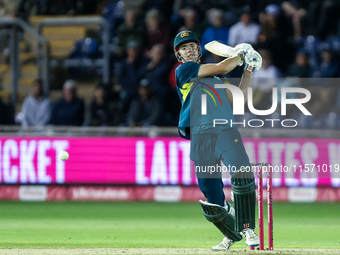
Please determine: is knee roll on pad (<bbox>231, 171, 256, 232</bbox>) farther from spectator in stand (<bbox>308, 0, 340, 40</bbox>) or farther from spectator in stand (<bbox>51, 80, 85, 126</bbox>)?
spectator in stand (<bbox>308, 0, 340, 40</bbox>)

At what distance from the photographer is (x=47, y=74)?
523 inches

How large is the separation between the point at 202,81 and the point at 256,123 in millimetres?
5427

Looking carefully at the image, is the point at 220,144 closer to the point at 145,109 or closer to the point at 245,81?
the point at 245,81

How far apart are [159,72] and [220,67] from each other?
654 centimetres

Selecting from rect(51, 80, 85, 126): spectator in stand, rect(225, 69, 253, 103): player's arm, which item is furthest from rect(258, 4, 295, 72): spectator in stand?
rect(225, 69, 253, 103): player's arm

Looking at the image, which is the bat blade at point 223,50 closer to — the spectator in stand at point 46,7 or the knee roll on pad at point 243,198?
the knee roll on pad at point 243,198

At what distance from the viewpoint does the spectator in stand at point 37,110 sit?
12.2 meters

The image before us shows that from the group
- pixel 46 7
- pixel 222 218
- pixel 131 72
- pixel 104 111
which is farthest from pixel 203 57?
pixel 222 218

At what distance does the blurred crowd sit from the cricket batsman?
16.9ft

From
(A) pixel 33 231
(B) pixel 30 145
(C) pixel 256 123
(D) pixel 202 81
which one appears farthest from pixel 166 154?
(D) pixel 202 81

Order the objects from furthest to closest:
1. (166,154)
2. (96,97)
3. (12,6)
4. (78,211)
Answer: (12,6), (96,97), (166,154), (78,211)

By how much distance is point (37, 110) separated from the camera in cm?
1222

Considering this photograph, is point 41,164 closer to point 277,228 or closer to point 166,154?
point 166,154

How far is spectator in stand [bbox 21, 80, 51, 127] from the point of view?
12180 millimetres
